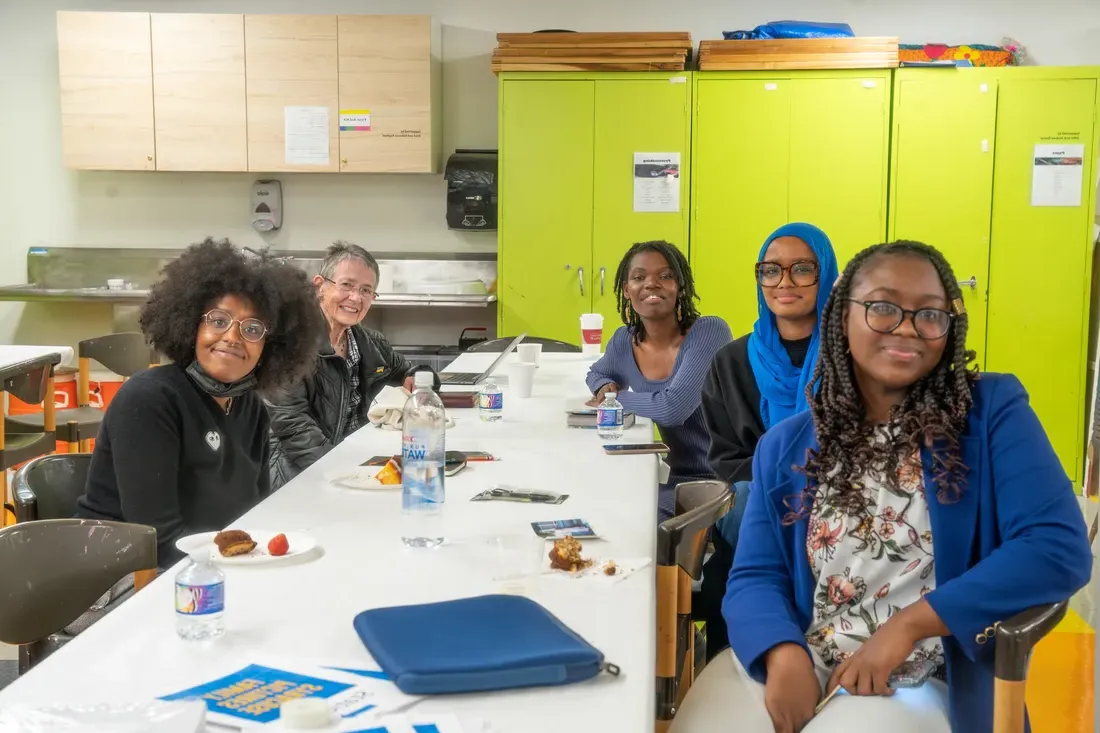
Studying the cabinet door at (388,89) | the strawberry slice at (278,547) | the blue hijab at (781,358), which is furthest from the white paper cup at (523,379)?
the cabinet door at (388,89)

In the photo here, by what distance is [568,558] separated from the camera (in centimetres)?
166

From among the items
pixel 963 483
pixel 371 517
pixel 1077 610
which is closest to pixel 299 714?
pixel 371 517

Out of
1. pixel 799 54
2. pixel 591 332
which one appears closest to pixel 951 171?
pixel 799 54

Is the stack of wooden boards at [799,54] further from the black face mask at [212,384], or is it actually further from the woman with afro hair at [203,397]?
the black face mask at [212,384]

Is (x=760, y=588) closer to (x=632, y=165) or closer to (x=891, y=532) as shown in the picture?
(x=891, y=532)

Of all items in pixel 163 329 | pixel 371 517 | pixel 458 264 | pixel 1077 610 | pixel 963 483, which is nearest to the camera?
pixel 963 483

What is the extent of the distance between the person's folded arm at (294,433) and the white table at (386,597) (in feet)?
1.63

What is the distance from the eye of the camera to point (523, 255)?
5.77 metres

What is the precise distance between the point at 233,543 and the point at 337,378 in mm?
1618

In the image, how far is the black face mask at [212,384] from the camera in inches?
91.7

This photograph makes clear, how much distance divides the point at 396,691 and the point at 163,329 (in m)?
1.44

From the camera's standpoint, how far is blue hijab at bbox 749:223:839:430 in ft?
8.55

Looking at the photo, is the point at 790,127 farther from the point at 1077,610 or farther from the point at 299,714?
the point at 299,714

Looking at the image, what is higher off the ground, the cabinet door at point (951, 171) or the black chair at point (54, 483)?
the cabinet door at point (951, 171)
